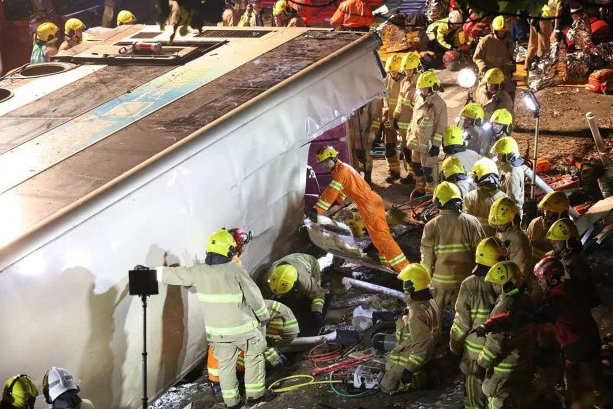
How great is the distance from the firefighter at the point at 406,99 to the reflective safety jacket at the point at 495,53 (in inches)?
72.1

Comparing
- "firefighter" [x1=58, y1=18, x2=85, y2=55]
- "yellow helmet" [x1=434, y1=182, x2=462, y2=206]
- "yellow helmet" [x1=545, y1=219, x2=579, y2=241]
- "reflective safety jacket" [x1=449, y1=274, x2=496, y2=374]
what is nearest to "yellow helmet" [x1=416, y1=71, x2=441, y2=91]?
"yellow helmet" [x1=434, y1=182, x2=462, y2=206]

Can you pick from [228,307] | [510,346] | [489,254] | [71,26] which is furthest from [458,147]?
[71,26]

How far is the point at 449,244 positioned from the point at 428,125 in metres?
3.34

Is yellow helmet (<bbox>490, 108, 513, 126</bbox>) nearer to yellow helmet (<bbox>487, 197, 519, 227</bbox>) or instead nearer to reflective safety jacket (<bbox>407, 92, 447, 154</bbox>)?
reflective safety jacket (<bbox>407, 92, 447, 154</bbox>)

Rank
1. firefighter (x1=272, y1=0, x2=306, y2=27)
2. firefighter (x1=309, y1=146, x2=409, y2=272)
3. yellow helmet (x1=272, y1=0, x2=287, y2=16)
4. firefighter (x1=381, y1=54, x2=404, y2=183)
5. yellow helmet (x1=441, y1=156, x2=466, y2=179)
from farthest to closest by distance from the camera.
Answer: firefighter (x1=272, y1=0, x2=306, y2=27) → yellow helmet (x1=272, y1=0, x2=287, y2=16) → firefighter (x1=381, y1=54, x2=404, y2=183) → firefighter (x1=309, y1=146, x2=409, y2=272) → yellow helmet (x1=441, y1=156, x2=466, y2=179)

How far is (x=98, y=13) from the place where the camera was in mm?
20266

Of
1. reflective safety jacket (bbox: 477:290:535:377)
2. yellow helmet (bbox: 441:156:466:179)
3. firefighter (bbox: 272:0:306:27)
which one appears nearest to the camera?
reflective safety jacket (bbox: 477:290:535:377)

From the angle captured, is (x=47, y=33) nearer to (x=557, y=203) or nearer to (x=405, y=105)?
(x=405, y=105)

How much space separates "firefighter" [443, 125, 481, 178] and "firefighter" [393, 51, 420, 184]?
2.06 metres

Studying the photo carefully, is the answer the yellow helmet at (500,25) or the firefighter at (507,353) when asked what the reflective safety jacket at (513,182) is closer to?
the firefighter at (507,353)

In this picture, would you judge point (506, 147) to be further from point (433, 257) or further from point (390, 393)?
point (390, 393)

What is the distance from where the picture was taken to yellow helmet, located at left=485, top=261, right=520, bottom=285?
7.00 metres

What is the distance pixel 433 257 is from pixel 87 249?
3440mm

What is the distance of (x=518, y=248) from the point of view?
331 inches
